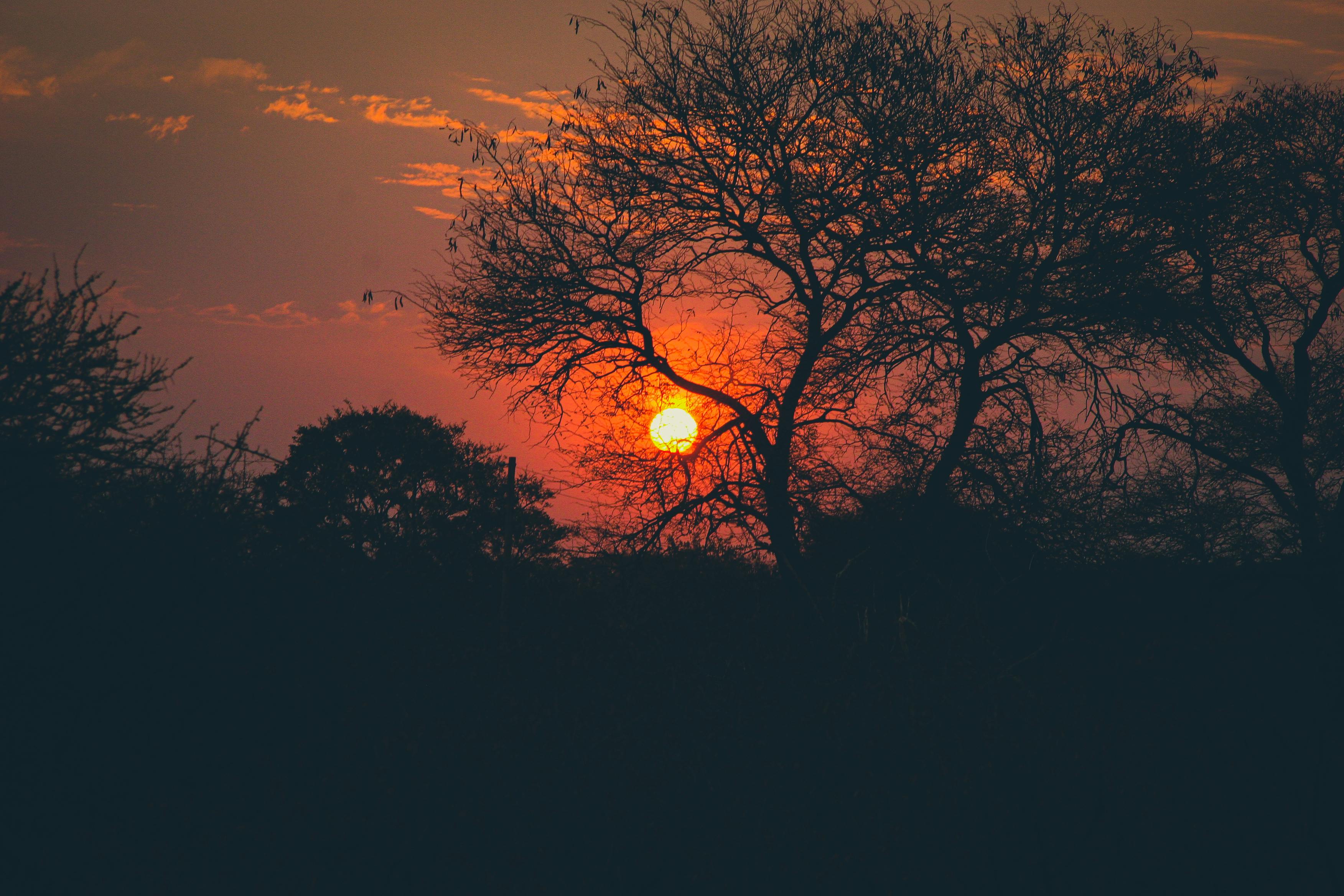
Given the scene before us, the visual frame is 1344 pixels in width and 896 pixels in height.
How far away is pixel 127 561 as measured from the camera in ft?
32.9

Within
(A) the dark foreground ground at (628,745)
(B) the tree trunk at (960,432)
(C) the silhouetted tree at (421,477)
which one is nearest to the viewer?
(A) the dark foreground ground at (628,745)

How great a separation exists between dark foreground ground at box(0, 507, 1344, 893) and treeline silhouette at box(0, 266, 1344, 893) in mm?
49

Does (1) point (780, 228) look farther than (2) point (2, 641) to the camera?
Yes

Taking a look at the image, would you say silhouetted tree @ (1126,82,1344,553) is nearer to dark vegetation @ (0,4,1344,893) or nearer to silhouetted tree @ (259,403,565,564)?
dark vegetation @ (0,4,1344,893)

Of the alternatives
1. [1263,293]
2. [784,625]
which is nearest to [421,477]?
[784,625]

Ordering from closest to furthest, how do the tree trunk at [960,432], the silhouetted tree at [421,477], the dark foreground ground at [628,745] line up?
the dark foreground ground at [628,745] → the tree trunk at [960,432] → the silhouetted tree at [421,477]

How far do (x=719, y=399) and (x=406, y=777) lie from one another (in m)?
7.28

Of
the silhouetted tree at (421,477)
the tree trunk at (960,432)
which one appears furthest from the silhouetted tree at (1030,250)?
the silhouetted tree at (421,477)

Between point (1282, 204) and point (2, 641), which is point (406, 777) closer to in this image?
point (2, 641)

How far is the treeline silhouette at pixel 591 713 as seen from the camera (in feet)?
27.6

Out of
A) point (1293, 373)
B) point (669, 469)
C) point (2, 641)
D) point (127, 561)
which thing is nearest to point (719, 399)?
point (669, 469)

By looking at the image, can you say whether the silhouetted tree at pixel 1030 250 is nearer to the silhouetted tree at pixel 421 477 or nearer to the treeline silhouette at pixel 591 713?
the treeline silhouette at pixel 591 713

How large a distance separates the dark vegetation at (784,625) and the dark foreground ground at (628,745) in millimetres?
56

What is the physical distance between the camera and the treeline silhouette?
27.6 feet
